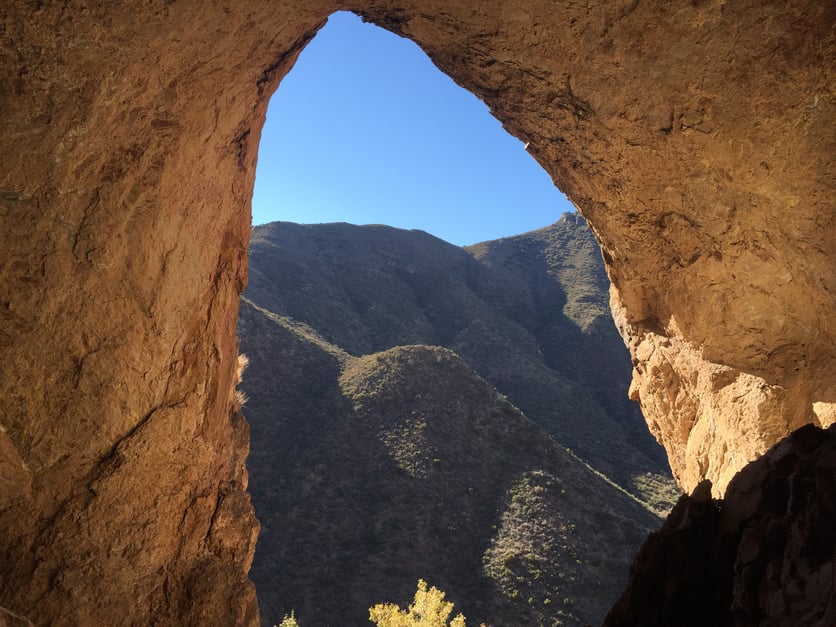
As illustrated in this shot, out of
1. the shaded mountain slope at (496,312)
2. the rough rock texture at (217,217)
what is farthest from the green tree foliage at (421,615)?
the shaded mountain slope at (496,312)

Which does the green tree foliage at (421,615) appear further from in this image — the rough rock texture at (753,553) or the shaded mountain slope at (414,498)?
the rough rock texture at (753,553)

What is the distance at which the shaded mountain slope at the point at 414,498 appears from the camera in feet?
103

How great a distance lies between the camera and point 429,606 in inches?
962

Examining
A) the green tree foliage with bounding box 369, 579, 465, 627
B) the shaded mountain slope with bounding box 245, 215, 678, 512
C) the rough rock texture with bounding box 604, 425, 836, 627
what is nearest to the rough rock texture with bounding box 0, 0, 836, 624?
the rough rock texture with bounding box 604, 425, 836, 627

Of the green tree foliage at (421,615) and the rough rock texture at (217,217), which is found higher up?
the rough rock texture at (217,217)

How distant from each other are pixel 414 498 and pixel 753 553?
34403 mm

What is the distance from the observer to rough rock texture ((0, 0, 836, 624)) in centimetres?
597

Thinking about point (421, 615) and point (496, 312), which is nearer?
point (421, 615)

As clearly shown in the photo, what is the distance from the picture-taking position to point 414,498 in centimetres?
3756

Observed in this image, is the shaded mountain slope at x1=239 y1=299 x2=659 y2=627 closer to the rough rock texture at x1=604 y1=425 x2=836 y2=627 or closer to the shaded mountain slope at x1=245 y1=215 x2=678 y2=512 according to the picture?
the shaded mountain slope at x1=245 y1=215 x2=678 y2=512

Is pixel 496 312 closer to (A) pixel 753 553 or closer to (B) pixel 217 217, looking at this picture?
(B) pixel 217 217

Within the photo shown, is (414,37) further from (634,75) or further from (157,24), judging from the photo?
(157,24)

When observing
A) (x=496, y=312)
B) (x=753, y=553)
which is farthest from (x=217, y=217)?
(x=496, y=312)

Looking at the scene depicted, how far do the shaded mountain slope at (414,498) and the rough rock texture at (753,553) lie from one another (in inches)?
1040
